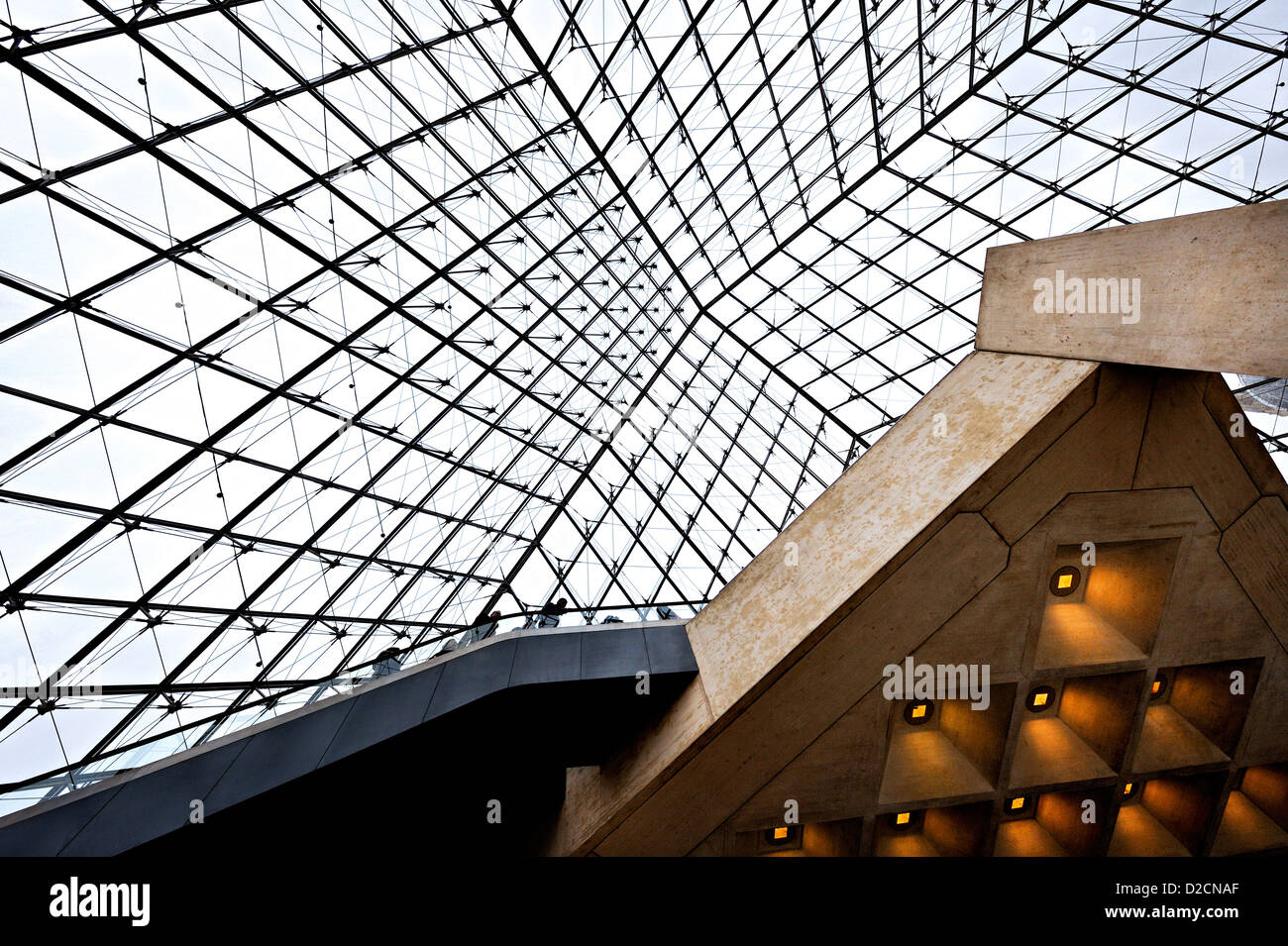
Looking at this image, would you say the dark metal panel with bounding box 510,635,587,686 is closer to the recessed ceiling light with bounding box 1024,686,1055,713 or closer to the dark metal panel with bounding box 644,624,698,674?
the dark metal panel with bounding box 644,624,698,674

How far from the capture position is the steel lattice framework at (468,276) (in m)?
14.9

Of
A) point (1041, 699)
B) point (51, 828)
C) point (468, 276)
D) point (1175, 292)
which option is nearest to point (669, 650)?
point (1041, 699)

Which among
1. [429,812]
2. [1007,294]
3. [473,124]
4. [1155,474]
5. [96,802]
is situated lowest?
[429,812]

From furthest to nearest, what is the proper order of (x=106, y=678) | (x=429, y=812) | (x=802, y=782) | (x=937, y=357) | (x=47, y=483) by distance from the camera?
1. (x=937, y=357)
2. (x=106, y=678)
3. (x=47, y=483)
4. (x=429, y=812)
5. (x=802, y=782)

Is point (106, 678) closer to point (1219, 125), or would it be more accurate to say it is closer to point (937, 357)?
point (937, 357)

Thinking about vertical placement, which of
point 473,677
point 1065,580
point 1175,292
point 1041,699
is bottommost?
point 1041,699

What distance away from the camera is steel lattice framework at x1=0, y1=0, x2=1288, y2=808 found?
48.7 feet

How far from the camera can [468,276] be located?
24.6 metres

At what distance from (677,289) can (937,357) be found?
13339 millimetres

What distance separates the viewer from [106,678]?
57.4ft


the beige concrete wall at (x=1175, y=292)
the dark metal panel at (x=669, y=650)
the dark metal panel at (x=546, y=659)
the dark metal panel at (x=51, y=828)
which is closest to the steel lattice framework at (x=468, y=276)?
the dark metal panel at (x=51, y=828)

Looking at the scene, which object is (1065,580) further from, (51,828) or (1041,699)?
(51,828)
